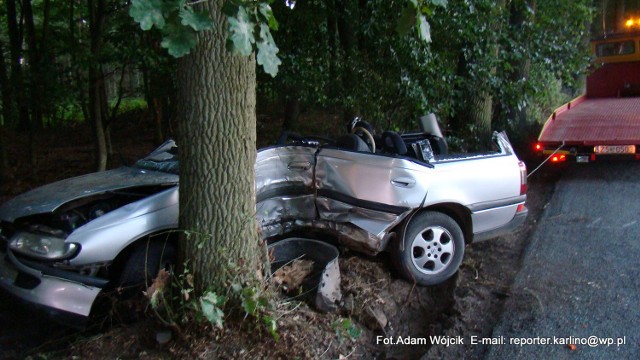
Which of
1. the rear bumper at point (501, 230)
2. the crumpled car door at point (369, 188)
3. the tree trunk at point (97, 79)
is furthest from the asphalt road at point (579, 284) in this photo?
the tree trunk at point (97, 79)

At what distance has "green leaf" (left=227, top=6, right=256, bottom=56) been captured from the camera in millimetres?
2748

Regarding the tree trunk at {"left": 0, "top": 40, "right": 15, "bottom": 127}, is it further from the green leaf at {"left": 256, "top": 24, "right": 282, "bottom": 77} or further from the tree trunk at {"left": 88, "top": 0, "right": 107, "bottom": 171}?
the green leaf at {"left": 256, "top": 24, "right": 282, "bottom": 77}

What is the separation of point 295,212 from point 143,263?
60.5 inches

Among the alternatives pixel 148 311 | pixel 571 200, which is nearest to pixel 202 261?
pixel 148 311

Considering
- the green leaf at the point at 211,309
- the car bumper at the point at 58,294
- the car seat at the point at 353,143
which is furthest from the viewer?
the car seat at the point at 353,143

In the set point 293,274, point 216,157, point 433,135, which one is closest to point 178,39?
point 216,157

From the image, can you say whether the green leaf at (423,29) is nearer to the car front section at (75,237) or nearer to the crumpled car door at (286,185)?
the crumpled car door at (286,185)

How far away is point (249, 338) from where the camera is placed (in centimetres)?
398

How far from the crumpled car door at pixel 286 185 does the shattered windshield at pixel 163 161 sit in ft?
2.87

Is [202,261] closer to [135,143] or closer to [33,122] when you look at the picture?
[33,122]

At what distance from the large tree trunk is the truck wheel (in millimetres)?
1811

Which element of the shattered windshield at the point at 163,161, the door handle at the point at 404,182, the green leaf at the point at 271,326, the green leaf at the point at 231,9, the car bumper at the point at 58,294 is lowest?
the green leaf at the point at 271,326

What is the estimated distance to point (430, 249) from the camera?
5.54 metres

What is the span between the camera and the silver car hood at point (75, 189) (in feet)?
15.6
